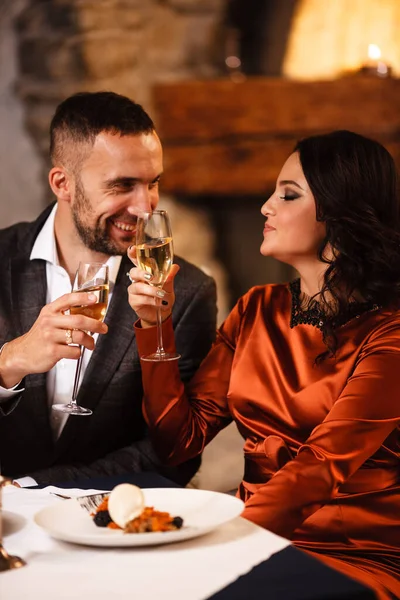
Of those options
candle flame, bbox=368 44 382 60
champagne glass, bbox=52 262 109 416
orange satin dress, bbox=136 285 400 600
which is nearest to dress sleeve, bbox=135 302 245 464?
orange satin dress, bbox=136 285 400 600

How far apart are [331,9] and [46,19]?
1.58m

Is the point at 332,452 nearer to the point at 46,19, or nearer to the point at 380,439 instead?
the point at 380,439

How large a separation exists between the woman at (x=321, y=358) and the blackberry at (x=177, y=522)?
507 mm

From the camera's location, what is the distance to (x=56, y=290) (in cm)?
241

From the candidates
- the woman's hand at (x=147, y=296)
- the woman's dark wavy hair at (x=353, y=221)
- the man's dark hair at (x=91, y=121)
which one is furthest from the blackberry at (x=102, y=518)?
the man's dark hair at (x=91, y=121)

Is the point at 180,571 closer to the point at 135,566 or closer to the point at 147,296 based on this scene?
the point at 135,566

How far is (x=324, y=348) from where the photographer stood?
1957mm

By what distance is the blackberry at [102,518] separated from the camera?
4.18 feet

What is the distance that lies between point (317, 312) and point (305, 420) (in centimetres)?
26

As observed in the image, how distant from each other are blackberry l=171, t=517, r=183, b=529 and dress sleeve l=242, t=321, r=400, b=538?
33 centimetres

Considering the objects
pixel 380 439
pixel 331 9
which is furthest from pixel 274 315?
pixel 331 9

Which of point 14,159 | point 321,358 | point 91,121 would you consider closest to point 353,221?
point 321,358

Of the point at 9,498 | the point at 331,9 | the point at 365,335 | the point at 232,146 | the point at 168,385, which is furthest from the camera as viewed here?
the point at 331,9

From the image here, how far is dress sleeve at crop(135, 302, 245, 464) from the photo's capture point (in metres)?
2.04
